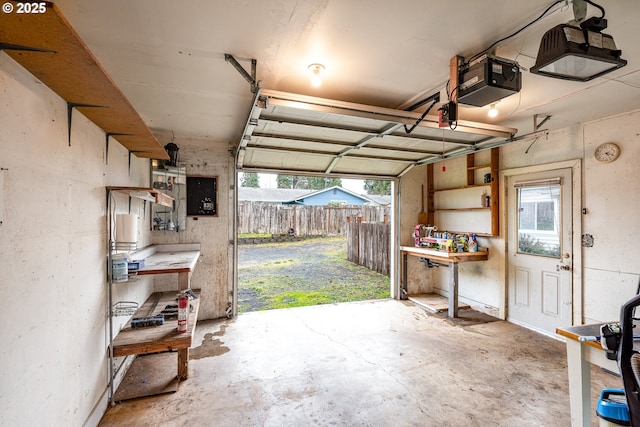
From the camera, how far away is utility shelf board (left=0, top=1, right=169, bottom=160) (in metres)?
0.99

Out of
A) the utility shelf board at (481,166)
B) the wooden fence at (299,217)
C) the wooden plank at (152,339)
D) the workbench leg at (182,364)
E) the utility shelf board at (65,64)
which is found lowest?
the workbench leg at (182,364)

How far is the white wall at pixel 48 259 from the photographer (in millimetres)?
1261

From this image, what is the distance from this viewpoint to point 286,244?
11.8 m

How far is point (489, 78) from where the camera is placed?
6.02ft

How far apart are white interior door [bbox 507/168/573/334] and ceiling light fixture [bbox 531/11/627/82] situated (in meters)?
2.50

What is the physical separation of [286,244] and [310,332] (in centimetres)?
809

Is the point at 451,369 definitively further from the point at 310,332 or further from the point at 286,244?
the point at 286,244

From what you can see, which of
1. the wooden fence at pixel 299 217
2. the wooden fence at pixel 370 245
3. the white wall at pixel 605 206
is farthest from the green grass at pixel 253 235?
the white wall at pixel 605 206

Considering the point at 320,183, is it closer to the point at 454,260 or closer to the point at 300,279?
the point at 300,279

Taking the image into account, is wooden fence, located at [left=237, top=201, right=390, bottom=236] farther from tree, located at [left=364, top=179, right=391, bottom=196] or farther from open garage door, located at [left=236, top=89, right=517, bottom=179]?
tree, located at [left=364, top=179, right=391, bottom=196]

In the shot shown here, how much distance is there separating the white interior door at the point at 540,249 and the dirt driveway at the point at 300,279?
91.5 inches

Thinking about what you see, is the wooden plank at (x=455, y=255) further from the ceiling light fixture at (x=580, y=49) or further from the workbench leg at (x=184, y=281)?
the workbench leg at (x=184, y=281)

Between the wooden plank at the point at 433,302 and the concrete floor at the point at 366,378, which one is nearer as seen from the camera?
A: the concrete floor at the point at 366,378

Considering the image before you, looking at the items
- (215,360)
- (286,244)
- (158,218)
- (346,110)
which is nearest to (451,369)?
(215,360)
